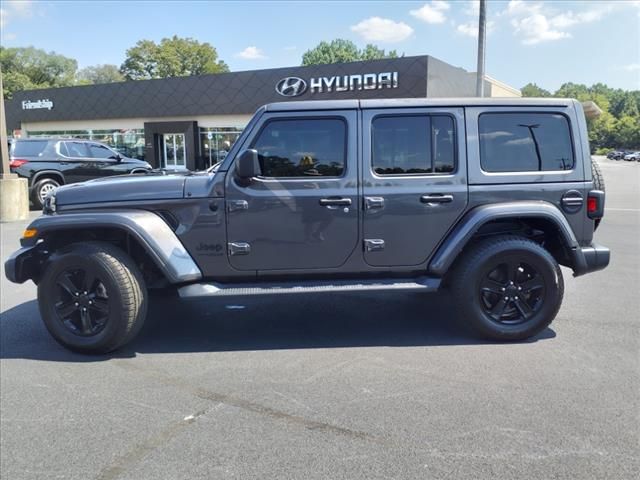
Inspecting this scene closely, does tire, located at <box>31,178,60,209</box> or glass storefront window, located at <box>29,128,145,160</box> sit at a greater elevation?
glass storefront window, located at <box>29,128,145,160</box>

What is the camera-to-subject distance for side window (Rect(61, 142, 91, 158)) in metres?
13.8

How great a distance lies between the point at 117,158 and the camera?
14578 millimetres

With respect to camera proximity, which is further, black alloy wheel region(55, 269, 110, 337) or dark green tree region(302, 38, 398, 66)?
dark green tree region(302, 38, 398, 66)

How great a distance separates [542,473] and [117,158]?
14128mm

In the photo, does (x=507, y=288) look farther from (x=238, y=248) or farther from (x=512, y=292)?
(x=238, y=248)

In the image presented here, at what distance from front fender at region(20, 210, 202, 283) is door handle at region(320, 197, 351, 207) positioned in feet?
3.85

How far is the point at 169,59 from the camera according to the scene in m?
72.9

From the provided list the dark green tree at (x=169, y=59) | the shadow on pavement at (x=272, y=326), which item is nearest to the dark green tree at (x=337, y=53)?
the dark green tree at (x=169, y=59)

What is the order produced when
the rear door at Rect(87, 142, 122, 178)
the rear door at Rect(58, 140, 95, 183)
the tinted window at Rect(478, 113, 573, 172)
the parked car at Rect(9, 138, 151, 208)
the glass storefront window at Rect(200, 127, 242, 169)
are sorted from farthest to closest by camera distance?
the glass storefront window at Rect(200, 127, 242, 169) < the rear door at Rect(87, 142, 122, 178) < the rear door at Rect(58, 140, 95, 183) < the parked car at Rect(9, 138, 151, 208) < the tinted window at Rect(478, 113, 573, 172)

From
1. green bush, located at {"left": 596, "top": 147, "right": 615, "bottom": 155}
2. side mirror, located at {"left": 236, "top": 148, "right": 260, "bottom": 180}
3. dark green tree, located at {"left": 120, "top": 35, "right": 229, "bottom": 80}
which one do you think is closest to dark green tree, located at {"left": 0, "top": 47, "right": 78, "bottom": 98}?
dark green tree, located at {"left": 120, "top": 35, "right": 229, "bottom": 80}

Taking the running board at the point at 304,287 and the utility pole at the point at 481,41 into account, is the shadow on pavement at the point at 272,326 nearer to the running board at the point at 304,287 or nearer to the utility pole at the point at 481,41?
the running board at the point at 304,287

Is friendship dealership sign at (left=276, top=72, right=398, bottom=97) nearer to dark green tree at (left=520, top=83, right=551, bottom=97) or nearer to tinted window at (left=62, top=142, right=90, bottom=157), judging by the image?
tinted window at (left=62, top=142, right=90, bottom=157)

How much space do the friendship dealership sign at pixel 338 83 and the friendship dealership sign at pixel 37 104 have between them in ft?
53.7

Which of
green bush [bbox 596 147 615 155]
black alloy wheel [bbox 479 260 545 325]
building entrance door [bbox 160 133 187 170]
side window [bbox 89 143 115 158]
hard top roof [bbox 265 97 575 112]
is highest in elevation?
green bush [bbox 596 147 615 155]
